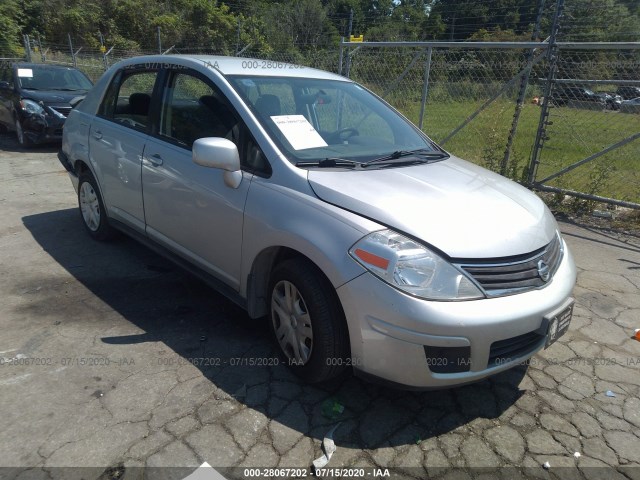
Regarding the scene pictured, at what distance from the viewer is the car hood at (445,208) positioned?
242cm

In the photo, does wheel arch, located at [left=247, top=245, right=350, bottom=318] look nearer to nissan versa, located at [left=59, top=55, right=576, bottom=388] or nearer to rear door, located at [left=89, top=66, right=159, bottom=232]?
nissan versa, located at [left=59, top=55, right=576, bottom=388]

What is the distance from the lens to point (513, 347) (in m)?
2.47

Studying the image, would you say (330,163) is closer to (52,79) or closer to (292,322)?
(292,322)

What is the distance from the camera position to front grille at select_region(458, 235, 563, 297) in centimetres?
237

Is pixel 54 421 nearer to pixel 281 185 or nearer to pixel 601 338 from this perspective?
pixel 281 185

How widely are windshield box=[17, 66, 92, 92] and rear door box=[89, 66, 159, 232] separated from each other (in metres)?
6.88

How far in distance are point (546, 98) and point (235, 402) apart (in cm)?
588

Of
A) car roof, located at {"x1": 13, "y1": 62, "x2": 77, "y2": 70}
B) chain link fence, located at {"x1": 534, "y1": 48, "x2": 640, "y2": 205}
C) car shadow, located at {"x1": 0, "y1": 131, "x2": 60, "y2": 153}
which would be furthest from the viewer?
car roof, located at {"x1": 13, "y1": 62, "x2": 77, "y2": 70}

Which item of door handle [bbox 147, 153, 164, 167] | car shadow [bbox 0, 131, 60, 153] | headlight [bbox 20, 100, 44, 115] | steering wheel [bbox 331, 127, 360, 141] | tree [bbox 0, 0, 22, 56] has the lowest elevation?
car shadow [bbox 0, 131, 60, 153]

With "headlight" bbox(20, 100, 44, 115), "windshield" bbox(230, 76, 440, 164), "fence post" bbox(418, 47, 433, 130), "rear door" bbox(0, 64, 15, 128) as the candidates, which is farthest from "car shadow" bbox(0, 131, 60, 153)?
"windshield" bbox(230, 76, 440, 164)

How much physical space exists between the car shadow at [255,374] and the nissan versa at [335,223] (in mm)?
208

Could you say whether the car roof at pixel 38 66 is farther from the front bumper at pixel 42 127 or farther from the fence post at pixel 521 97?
the fence post at pixel 521 97

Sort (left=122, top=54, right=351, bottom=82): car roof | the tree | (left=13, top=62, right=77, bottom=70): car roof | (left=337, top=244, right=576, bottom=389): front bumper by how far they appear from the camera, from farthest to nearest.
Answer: the tree
(left=13, top=62, right=77, bottom=70): car roof
(left=122, top=54, right=351, bottom=82): car roof
(left=337, top=244, right=576, bottom=389): front bumper

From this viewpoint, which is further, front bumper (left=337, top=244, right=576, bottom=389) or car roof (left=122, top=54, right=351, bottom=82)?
car roof (left=122, top=54, right=351, bottom=82)
